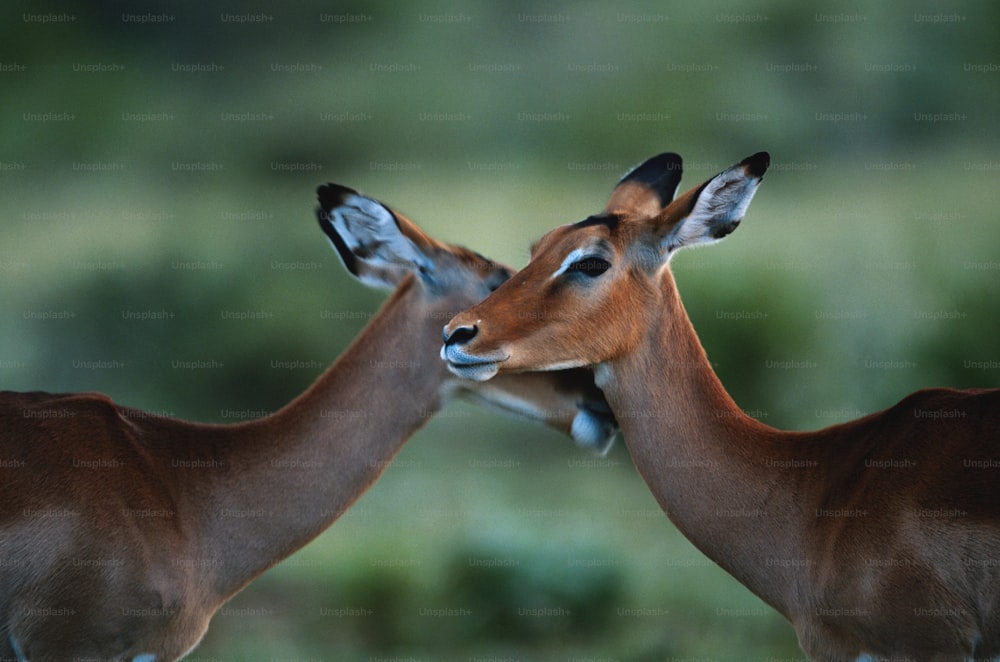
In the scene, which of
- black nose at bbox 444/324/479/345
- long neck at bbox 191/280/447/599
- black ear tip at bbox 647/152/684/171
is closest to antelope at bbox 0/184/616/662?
long neck at bbox 191/280/447/599

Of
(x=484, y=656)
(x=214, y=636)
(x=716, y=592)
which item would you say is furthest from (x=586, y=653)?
(x=214, y=636)

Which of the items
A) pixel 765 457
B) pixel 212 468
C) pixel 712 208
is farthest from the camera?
pixel 212 468

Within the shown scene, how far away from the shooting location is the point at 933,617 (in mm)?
4738

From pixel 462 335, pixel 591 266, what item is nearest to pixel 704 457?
pixel 591 266

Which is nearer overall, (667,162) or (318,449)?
(318,449)

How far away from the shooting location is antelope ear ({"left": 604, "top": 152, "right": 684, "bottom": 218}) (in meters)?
5.92

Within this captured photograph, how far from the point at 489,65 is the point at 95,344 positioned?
4.54m

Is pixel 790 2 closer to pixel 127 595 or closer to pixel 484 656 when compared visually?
pixel 484 656

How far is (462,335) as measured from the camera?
5.12m

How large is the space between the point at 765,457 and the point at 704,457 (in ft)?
0.84

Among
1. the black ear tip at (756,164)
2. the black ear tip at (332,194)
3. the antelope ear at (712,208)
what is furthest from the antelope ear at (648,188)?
the black ear tip at (332,194)

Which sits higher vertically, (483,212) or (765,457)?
(765,457)

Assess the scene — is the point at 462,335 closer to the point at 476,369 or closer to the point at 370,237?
the point at 476,369

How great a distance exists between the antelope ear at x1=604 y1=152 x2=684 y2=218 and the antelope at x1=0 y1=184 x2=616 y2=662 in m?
0.63
